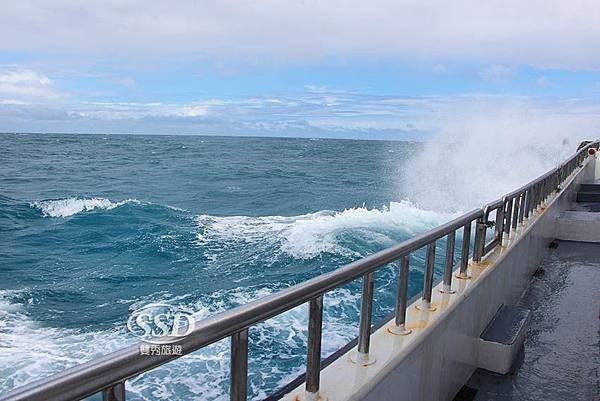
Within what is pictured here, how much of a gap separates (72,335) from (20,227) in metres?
10.2

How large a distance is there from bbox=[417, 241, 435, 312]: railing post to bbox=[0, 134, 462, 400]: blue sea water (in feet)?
8.58

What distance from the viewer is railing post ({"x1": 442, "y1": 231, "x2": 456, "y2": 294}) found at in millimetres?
3203

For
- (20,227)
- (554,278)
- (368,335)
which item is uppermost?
(368,335)

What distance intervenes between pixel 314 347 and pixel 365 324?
0.47 m

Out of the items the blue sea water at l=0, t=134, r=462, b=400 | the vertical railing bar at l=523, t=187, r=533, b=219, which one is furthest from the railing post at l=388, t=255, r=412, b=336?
the vertical railing bar at l=523, t=187, r=533, b=219

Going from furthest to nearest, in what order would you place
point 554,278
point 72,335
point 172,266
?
point 172,266 < point 72,335 < point 554,278

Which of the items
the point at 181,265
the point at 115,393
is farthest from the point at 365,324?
the point at 181,265

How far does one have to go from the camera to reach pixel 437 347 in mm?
2875

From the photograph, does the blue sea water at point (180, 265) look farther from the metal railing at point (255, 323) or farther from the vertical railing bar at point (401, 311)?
the metal railing at point (255, 323)

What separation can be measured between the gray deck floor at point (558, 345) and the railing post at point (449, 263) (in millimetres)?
671

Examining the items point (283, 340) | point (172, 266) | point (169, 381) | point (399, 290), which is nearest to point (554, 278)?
point (283, 340)

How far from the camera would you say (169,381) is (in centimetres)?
527

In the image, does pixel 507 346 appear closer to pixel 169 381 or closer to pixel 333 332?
pixel 333 332

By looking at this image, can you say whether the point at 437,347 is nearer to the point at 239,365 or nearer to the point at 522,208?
the point at 239,365
